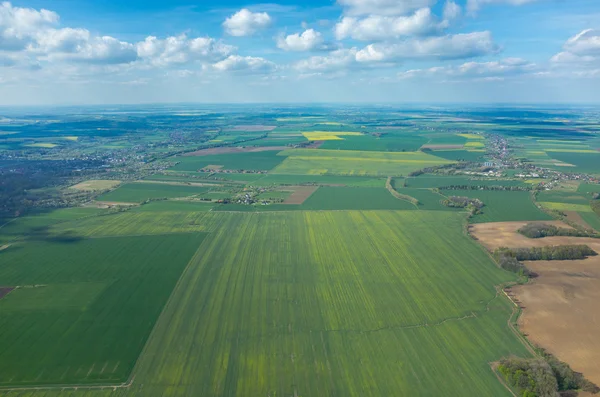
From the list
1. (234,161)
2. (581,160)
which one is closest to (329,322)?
(234,161)

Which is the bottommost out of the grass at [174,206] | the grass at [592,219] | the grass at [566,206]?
the grass at [592,219]

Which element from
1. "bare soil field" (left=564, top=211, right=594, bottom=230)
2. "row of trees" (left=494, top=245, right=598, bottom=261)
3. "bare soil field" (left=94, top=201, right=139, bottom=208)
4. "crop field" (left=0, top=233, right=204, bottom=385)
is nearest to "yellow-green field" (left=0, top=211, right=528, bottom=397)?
"crop field" (left=0, top=233, right=204, bottom=385)

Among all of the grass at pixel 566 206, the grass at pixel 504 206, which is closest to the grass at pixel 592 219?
the grass at pixel 566 206

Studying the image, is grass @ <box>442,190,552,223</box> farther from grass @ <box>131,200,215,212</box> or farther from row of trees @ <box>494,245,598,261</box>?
grass @ <box>131,200,215,212</box>

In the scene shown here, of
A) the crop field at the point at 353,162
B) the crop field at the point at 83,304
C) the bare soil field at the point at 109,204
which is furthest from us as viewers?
the crop field at the point at 353,162

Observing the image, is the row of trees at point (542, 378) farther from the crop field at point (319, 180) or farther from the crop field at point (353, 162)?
the crop field at point (353, 162)

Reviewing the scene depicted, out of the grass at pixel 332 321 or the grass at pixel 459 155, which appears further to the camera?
the grass at pixel 459 155

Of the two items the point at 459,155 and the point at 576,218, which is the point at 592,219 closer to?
the point at 576,218

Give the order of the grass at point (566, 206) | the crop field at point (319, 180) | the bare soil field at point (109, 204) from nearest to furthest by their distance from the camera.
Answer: the grass at point (566, 206) → the bare soil field at point (109, 204) → the crop field at point (319, 180)

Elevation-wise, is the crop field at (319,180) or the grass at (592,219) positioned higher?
the crop field at (319,180)
